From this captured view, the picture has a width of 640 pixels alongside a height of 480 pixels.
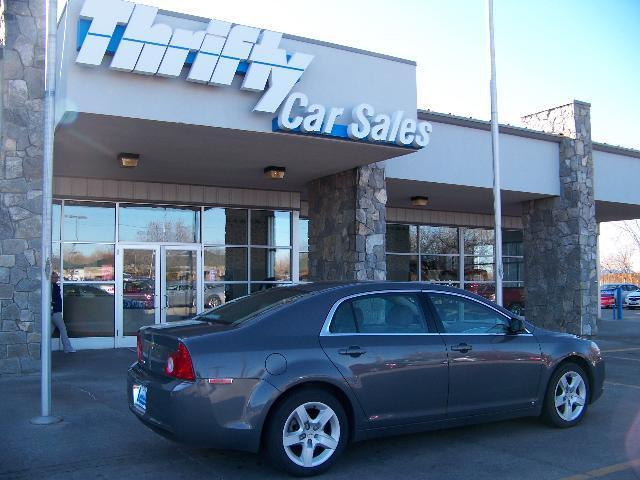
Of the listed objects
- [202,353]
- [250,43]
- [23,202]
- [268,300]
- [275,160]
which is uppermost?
[250,43]

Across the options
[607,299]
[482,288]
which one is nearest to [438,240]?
[482,288]

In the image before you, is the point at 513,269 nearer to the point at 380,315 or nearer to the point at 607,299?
the point at 607,299

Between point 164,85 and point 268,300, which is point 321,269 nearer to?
point 164,85

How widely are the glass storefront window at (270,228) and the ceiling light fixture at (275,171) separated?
2627 millimetres

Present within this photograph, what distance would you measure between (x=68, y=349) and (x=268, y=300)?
7.75 metres

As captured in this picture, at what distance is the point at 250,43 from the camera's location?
30.4ft

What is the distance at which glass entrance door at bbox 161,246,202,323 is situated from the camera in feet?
45.0

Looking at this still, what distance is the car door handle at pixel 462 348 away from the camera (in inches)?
231

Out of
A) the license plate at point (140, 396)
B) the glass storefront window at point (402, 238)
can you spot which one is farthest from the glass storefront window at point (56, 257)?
the glass storefront window at point (402, 238)

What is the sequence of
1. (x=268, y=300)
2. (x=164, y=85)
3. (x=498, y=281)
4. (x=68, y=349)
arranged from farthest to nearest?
(x=68, y=349) → (x=498, y=281) → (x=164, y=85) → (x=268, y=300)

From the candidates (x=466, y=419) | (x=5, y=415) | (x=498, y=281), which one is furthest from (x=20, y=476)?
(x=498, y=281)

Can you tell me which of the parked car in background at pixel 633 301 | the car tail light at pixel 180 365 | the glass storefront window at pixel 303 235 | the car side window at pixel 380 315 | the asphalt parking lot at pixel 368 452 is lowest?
the asphalt parking lot at pixel 368 452

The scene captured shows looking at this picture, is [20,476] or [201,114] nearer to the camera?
[20,476]

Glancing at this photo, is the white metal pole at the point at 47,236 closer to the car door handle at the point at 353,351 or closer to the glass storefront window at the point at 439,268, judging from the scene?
the car door handle at the point at 353,351
